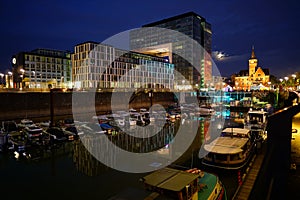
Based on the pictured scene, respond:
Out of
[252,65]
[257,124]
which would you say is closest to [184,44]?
[252,65]

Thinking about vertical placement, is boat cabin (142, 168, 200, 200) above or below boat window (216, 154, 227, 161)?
above

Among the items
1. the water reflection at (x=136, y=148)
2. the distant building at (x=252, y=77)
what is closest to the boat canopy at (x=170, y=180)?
the water reflection at (x=136, y=148)

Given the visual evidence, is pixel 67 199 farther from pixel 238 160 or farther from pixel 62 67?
pixel 62 67

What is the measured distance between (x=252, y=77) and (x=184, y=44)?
51781 mm

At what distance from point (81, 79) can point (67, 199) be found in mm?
86219

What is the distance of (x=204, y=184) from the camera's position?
12000 mm

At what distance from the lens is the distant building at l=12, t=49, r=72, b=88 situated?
285ft

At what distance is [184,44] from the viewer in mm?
142875

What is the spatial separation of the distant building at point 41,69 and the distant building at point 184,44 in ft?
227

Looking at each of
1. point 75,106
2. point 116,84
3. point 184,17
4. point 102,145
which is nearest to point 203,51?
point 184,17

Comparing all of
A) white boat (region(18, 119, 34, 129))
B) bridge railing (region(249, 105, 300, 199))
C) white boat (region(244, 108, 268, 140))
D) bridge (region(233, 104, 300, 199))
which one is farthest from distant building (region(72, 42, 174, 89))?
bridge (region(233, 104, 300, 199))

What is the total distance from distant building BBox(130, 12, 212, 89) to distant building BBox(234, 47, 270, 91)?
938 inches

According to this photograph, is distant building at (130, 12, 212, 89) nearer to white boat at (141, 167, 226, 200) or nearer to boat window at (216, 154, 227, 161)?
boat window at (216, 154, 227, 161)

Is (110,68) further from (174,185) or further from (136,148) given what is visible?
(174,185)
